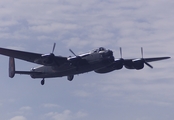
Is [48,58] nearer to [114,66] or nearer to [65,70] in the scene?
[65,70]

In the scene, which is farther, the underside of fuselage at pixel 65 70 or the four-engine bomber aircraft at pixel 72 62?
the underside of fuselage at pixel 65 70

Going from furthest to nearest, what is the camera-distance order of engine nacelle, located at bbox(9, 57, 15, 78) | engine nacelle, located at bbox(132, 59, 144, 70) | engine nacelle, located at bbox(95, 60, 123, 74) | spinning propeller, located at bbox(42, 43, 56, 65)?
engine nacelle, located at bbox(9, 57, 15, 78) < engine nacelle, located at bbox(132, 59, 144, 70) < engine nacelle, located at bbox(95, 60, 123, 74) < spinning propeller, located at bbox(42, 43, 56, 65)

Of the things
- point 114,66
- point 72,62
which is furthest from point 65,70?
point 114,66

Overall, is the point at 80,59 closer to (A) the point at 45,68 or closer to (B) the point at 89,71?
(B) the point at 89,71

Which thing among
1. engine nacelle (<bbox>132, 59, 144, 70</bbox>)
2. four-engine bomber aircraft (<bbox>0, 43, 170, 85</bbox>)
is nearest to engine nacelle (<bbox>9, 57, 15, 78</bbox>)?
four-engine bomber aircraft (<bbox>0, 43, 170, 85</bbox>)

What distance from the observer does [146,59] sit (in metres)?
88.6

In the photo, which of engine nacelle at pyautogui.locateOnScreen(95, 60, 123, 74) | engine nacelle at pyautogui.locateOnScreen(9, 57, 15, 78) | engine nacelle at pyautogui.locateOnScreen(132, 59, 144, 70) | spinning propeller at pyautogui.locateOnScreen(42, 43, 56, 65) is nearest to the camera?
spinning propeller at pyautogui.locateOnScreen(42, 43, 56, 65)

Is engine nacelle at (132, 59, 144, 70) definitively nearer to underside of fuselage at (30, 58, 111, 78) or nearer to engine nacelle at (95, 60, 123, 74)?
engine nacelle at (95, 60, 123, 74)

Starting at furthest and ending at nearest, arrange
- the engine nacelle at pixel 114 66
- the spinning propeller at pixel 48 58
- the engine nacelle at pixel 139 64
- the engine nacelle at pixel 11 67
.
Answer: the engine nacelle at pixel 11 67 → the engine nacelle at pixel 139 64 → the engine nacelle at pixel 114 66 → the spinning propeller at pixel 48 58

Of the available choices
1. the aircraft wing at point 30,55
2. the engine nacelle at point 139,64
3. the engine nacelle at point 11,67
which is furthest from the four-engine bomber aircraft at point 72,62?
the engine nacelle at point 11,67

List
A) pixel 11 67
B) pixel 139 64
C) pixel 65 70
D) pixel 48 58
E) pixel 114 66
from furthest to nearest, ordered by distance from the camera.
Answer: pixel 11 67, pixel 139 64, pixel 114 66, pixel 65 70, pixel 48 58

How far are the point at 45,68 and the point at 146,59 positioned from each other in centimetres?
1819

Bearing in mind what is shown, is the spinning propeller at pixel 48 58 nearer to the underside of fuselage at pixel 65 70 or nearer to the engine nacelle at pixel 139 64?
the underside of fuselage at pixel 65 70

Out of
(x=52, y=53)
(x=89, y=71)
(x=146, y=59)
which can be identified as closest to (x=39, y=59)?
(x=52, y=53)
